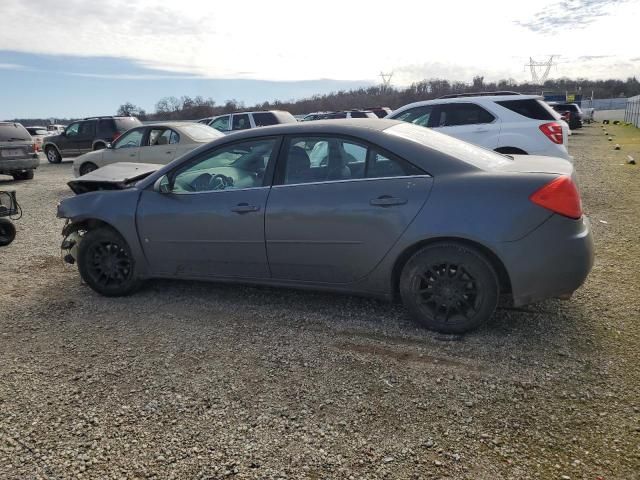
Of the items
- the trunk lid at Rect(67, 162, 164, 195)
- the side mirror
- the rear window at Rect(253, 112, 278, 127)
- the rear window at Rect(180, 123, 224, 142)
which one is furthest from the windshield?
the rear window at Rect(253, 112, 278, 127)

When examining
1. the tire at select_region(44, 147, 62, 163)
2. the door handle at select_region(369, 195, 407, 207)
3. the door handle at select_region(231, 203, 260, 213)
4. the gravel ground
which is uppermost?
the door handle at select_region(369, 195, 407, 207)

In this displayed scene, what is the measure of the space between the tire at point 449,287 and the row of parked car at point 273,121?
16.4 feet

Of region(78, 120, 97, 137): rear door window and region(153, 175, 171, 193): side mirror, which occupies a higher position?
region(78, 120, 97, 137): rear door window

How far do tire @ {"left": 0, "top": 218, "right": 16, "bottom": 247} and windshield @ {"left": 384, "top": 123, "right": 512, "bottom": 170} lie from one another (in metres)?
5.90

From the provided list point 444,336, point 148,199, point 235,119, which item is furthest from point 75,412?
point 235,119

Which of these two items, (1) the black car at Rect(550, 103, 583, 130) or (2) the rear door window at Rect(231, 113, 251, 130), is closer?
(2) the rear door window at Rect(231, 113, 251, 130)

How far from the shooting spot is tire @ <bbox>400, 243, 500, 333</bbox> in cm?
330

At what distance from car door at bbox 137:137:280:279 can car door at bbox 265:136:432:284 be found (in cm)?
15

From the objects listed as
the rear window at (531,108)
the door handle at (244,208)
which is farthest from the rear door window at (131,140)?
the door handle at (244,208)

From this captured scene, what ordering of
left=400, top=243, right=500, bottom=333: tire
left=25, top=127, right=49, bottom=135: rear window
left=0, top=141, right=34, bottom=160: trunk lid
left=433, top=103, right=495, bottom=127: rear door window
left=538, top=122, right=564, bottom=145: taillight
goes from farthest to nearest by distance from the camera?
left=25, top=127, right=49, bottom=135: rear window, left=0, top=141, right=34, bottom=160: trunk lid, left=433, top=103, right=495, bottom=127: rear door window, left=538, top=122, right=564, bottom=145: taillight, left=400, top=243, right=500, bottom=333: tire

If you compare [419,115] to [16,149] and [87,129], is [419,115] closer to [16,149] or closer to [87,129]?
[16,149]

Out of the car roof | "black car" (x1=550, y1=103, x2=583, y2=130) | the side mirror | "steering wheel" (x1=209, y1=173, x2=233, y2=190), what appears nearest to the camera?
the car roof

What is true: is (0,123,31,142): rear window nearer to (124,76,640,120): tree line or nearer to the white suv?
the white suv

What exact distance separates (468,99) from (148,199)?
6.05m
